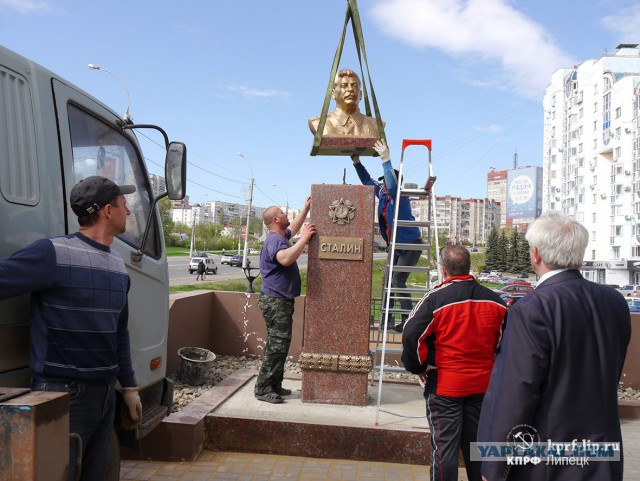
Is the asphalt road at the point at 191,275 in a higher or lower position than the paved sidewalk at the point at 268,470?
lower

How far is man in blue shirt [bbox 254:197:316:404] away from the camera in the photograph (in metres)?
5.38

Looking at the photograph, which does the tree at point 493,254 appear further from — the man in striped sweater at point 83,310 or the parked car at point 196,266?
the man in striped sweater at point 83,310

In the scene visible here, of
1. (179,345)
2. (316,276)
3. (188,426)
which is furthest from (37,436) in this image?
(179,345)

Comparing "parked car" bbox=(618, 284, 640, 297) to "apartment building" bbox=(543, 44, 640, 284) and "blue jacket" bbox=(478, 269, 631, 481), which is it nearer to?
"apartment building" bbox=(543, 44, 640, 284)

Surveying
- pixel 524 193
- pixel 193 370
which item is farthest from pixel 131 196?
pixel 524 193

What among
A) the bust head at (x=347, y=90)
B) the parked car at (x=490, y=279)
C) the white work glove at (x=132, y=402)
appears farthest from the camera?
the parked car at (x=490, y=279)

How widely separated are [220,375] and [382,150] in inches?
141

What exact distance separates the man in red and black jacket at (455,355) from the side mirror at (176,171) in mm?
1602

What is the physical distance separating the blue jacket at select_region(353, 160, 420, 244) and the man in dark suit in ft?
13.2

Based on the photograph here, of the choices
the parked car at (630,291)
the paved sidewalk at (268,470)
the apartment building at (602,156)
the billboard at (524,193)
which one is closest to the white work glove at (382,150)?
the paved sidewalk at (268,470)

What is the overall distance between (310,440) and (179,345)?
307 cm

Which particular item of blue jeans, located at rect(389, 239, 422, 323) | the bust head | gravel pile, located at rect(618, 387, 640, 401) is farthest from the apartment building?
the bust head

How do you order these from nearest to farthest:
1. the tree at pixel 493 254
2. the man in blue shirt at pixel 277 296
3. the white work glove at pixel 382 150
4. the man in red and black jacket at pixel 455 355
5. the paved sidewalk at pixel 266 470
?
the man in red and black jacket at pixel 455 355 → the paved sidewalk at pixel 266 470 → the man in blue shirt at pixel 277 296 → the white work glove at pixel 382 150 → the tree at pixel 493 254

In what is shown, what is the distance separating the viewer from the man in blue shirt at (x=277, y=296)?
538cm
